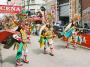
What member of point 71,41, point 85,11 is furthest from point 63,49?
point 85,11

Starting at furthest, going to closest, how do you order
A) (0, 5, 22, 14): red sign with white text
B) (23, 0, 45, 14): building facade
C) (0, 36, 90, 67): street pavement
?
(23, 0, 45, 14): building facade → (0, 5, 22, 14): red sign with white text → (0, 36, 90, 67): street pavement

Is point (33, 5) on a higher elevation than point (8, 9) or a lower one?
higher

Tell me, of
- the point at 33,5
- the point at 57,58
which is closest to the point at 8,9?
the point at 57,58

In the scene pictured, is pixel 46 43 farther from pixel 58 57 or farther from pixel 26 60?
pixel 26 60

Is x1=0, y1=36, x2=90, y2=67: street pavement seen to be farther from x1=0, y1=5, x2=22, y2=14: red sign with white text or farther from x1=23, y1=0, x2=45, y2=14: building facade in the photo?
x1=23, y1=0, x2=45, y2=14: building facade

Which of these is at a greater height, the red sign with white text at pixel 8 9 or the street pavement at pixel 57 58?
the red sign with white text at pixel 8 9


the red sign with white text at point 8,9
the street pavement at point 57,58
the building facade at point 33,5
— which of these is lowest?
the street pavement at point 57,58

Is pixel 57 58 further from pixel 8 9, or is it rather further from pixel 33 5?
pixel 33 5

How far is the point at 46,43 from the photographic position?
48.4 feet

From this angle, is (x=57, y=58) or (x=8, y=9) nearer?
(x=57, y=58)

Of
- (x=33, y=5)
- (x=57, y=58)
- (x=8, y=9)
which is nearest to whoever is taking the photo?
(x=57, y=58)

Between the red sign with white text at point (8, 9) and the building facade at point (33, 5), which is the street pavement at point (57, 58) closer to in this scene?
the red sign with white text at point (8, 9)

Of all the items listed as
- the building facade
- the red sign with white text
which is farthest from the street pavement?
the building facade

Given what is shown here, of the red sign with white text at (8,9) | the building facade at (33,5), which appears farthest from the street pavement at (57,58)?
the building facade at (33,5)
